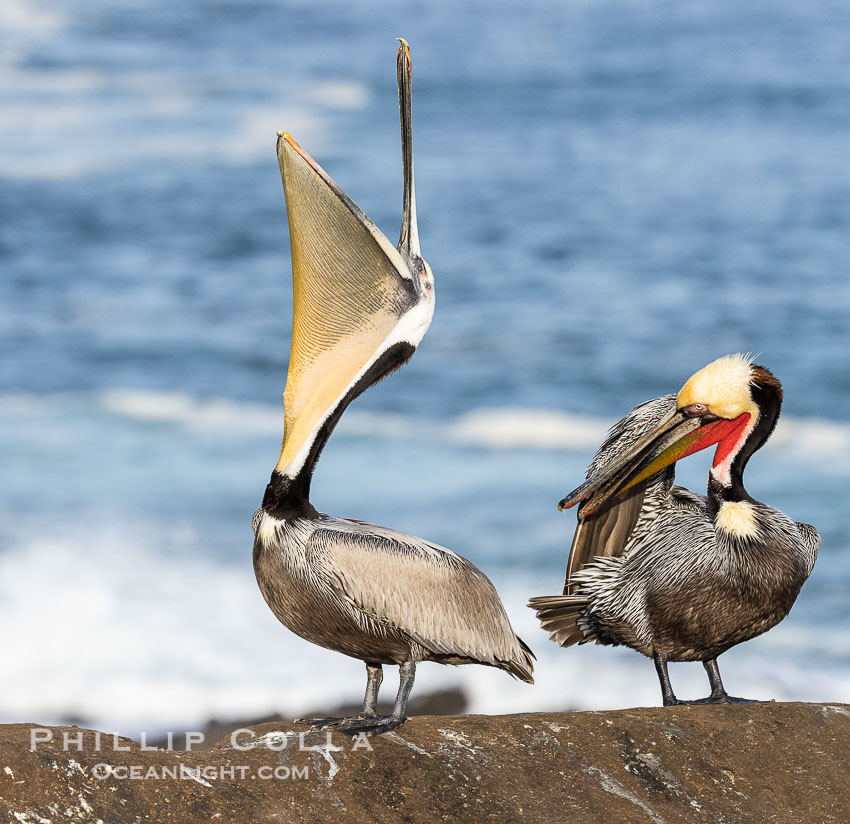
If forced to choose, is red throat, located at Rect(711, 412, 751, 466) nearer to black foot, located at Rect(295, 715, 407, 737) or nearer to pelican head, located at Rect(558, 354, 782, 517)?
pelican head, located at Rect(558, 354, 782, 517)

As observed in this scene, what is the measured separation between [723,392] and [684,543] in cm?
65

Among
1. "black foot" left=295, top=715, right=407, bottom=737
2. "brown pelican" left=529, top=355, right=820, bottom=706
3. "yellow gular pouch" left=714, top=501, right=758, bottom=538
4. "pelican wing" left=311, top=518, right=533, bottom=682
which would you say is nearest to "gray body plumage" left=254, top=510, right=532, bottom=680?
"pelican wing" left=311, top=518, right=533, bottom=682

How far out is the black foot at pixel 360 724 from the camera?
466 cm

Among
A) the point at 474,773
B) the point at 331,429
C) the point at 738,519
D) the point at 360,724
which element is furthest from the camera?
the point at 738,519

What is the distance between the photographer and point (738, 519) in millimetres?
5582

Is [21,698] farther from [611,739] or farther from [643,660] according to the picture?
[611,739]

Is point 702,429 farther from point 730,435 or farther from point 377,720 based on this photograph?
point 377,720

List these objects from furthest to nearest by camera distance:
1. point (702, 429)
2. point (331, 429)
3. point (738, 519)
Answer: point (702, 429) → point (738, 519) → point (331, 429)

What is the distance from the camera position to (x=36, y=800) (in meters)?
3.95

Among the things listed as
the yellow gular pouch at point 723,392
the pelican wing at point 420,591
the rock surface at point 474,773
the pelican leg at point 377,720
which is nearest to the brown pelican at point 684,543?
the yellow gular pouch at point 723,392

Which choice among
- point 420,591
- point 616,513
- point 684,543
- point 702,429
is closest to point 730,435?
point 702,429

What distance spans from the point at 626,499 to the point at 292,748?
201cm

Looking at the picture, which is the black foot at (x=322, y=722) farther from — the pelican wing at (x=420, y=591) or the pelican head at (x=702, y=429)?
the pelican head at (x=702, y=429)

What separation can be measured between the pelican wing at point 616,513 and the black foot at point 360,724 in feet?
4.63
